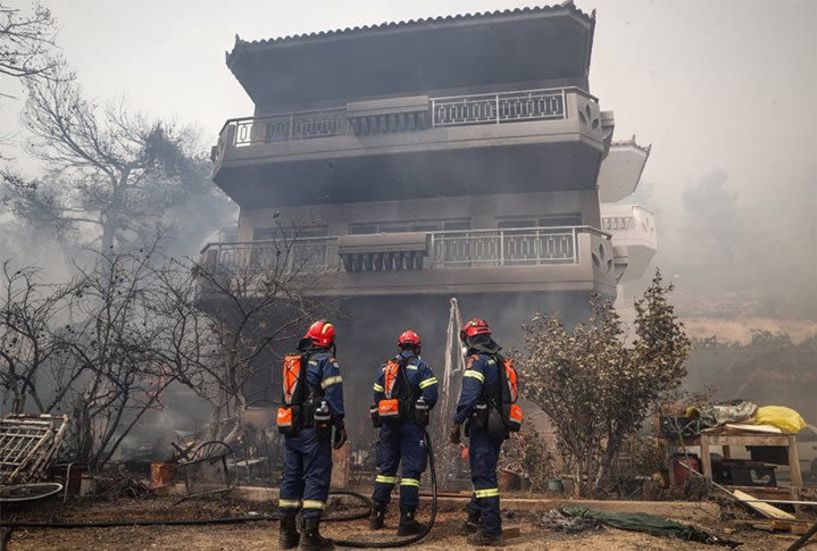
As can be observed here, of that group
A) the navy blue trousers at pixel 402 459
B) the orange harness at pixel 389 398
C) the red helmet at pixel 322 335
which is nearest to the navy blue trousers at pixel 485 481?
the navy blue trousers at pixel 402 459

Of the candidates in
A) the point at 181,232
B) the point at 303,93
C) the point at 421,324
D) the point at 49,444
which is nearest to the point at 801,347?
the point at 421,324

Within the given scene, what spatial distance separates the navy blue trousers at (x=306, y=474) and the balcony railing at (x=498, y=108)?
1012 centimetres

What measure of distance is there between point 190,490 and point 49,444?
1901 millimetres

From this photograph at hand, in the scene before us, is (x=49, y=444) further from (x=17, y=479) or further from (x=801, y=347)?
(x=801, y=347)

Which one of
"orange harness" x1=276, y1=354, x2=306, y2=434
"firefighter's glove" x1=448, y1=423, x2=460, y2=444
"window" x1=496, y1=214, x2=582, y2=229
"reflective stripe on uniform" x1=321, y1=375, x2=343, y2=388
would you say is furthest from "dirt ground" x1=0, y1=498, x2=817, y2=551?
"window" x1=496, y1=214, x2=582, y2=229

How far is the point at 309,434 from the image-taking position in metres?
4.50

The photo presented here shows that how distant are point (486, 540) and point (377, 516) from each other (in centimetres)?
120

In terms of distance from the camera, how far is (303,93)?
15461mm

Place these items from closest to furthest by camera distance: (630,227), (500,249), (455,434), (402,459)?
(455,434) → (402,459) → (500,249) → (630,227)

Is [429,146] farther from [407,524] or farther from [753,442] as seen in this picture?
[407,524]

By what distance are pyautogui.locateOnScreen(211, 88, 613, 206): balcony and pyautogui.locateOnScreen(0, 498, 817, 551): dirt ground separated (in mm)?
8913

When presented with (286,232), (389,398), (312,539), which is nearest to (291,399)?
(389,398)

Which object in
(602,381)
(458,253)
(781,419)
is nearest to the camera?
(781,419)

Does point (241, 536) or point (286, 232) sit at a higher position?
point (286, 232)
